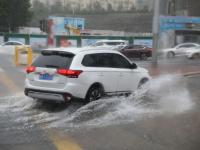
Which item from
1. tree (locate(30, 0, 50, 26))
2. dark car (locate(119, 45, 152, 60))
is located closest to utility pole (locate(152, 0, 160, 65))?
dark car (locate(119, 45, 152, 60))

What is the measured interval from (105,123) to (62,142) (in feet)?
6.32

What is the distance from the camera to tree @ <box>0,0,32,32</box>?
7514cm

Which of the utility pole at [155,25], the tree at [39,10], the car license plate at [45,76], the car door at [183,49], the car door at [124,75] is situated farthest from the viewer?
the tree at [39,10]

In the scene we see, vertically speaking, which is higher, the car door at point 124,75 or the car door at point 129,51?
the car door at point 124,75

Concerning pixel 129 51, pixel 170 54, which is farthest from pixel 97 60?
pixel 170 54

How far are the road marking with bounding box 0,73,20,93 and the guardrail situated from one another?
19.2 feet

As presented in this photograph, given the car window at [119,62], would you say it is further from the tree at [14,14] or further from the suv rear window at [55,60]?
the tree at [14,14]

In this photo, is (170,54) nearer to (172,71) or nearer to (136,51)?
(136,51)

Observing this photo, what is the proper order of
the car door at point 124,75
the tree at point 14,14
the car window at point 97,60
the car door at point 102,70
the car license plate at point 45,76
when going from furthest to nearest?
1. the tree at point 14,14
2. the car door at point 124,75
3. the car window at point 97,60
4. the car door at point 102,70
5. the car license plate at point 45,76

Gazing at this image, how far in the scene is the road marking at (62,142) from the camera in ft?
28.0

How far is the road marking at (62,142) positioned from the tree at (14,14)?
218ft

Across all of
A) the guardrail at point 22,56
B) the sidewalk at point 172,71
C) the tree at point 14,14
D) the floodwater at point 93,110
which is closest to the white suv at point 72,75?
the floodwater at point 93,110

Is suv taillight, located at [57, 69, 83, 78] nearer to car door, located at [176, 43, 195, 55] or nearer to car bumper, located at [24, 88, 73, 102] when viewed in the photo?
car bumper, located at [24, 88, 73, 102]

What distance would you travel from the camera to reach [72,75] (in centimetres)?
1220
